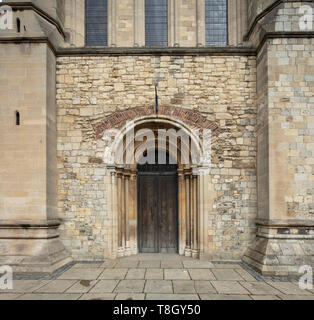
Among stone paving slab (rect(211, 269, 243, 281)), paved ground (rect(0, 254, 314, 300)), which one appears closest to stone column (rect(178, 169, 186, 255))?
paved ground (rect(0, 254, 314, 300))

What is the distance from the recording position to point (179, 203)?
305 inches

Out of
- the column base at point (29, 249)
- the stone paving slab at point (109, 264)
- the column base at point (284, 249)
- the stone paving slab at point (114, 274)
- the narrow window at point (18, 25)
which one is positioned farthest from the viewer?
the narrow window at point (18, 25)

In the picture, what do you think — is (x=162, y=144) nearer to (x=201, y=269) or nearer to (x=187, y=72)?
(x=187, y=72)

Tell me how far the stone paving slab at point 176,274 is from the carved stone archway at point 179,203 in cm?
111

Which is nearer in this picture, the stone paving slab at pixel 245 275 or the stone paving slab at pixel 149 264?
the stone paving slab at pixel 245 275

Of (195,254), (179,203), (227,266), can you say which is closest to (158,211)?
(179,203)

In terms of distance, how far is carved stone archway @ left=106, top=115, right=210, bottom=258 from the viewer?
7047mm

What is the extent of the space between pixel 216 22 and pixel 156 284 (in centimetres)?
723

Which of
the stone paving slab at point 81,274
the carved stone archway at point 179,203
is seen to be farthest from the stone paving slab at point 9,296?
the carved stone archway at point 179,203

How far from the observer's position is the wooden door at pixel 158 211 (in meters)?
7.80

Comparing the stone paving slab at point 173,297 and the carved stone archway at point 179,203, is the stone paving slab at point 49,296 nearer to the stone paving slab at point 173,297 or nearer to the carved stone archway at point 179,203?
the stone paving slab at point 173,297

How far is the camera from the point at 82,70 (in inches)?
285

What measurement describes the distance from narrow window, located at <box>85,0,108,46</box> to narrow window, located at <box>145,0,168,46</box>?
48.8 inches

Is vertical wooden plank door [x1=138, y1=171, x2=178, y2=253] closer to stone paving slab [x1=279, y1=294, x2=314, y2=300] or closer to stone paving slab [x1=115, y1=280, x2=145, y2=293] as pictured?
stone paving slab [x1=115, y1=280, x2=145, y2=293]
